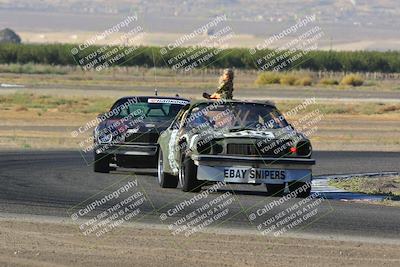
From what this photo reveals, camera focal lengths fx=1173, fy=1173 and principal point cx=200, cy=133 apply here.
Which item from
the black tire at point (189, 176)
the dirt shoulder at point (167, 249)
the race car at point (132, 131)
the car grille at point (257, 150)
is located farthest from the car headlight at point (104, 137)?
the dirt shoulder at point (167, 249)

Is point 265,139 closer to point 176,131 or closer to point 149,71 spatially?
point 176,131

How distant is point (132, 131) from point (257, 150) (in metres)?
4.45

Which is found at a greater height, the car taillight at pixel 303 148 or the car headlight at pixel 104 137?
the car taillight at pixel 303 148

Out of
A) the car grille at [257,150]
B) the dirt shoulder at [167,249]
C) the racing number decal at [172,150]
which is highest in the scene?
the dirt shoulder at [167,249]

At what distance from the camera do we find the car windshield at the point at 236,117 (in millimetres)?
17234

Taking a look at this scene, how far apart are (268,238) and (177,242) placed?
1.08 meters

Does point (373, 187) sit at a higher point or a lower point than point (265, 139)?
lower

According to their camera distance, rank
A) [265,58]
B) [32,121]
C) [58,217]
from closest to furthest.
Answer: [58,217], [32,121], [265,58]

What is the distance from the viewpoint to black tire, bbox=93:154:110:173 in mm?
21047

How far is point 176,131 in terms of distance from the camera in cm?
1788

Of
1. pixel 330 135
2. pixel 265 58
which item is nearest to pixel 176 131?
pixel 330 135

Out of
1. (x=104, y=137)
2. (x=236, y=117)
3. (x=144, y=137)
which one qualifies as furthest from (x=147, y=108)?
(x=236, y=117)

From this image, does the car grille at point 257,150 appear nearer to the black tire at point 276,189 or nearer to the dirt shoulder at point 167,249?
the black tire at point 276,189

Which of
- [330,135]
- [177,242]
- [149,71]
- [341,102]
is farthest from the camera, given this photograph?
[149,71]
